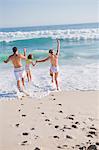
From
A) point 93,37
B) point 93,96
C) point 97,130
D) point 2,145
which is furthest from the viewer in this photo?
point 93,37

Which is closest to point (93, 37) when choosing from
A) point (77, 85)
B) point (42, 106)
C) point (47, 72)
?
point (47, 72)

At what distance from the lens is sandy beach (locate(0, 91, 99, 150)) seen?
5285mm

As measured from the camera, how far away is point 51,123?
622 centimetres

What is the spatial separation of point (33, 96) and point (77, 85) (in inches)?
64.4

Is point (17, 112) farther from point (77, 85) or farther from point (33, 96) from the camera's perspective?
point (77, 85)

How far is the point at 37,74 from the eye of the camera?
1209cm

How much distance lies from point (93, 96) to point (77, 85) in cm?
155

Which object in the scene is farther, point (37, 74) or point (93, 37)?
point (93, 37)

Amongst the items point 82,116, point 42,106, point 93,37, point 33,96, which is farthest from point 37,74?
point 93,37

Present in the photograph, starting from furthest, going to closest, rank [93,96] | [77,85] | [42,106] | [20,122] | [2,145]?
[77,85]
[93,96]
[42,106]
[20,122]
[2,145]

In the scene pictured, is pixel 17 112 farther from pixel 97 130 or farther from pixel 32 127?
pixel 97 130

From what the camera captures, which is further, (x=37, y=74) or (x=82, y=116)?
(x=37, y=74)

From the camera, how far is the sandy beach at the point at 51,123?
529 cm

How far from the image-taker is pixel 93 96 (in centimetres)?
821
